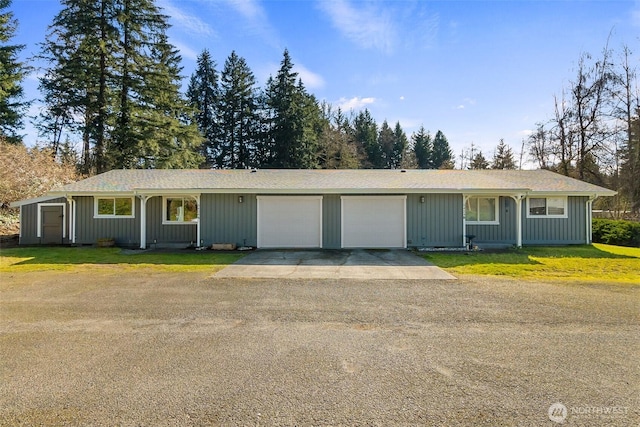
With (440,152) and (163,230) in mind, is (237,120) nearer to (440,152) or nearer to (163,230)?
(163,230)

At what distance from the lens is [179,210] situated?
12828 mm

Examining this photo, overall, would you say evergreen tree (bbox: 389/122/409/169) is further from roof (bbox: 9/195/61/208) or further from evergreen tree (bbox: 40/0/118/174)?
roof (bbox: 9/195/61/208)

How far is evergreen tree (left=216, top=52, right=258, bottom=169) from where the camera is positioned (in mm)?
31750

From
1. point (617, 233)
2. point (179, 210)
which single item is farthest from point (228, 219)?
point (617, 233)

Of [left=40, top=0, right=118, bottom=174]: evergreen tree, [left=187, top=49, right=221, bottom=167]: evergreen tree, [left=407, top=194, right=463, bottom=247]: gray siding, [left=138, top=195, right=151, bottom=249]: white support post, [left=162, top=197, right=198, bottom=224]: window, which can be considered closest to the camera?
[left=138, top=195, right=151, bottom=249]: white support post

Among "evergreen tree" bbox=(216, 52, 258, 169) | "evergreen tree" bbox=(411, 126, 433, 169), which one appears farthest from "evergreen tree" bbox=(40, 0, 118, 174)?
"evergreen tree" bbox=(411, 126, 433, 169)

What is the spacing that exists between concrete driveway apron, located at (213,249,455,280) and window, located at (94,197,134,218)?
5775 millimetres

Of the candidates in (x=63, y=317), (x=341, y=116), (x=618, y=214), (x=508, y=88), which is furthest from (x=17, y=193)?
(x=618, y=214)

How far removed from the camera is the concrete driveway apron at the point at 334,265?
307 inches

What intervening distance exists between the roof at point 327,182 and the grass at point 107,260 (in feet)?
7.36

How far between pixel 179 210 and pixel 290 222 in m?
4.34

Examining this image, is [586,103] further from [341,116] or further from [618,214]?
[341,116]

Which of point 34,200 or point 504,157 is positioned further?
point 504,157

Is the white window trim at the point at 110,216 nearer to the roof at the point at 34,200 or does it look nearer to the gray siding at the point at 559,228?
the roof at the point at 34,200
